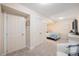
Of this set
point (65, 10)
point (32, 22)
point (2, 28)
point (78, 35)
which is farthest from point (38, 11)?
point (78, 35)

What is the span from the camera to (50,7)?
181 cm

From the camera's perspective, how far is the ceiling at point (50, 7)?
5.60 ft

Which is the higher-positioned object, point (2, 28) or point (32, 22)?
point (32, 22)

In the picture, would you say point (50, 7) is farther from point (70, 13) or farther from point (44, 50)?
point (44, 50)

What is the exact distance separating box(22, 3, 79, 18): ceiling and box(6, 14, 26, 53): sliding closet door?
1.34 ft

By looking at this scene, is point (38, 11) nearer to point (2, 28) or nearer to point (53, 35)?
point (53, 35)

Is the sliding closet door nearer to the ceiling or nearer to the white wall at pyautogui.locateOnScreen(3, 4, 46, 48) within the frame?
the white wall at pyautogui.locateOnScreen(3, 4, 46, 48)

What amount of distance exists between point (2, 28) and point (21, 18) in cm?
45

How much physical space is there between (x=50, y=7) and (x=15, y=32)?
89 cm

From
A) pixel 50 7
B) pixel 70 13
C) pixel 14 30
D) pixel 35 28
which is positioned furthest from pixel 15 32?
pixel 70 13

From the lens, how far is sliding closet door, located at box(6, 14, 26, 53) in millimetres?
1952

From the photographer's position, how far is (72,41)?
1849mm

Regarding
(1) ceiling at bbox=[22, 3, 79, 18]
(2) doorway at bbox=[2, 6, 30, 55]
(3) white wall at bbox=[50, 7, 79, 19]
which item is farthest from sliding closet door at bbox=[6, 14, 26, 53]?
(3) white wall at bbox=[50, 7, 79, 19]

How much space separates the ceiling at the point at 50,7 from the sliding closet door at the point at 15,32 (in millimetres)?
407
